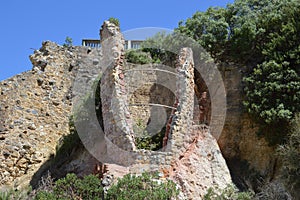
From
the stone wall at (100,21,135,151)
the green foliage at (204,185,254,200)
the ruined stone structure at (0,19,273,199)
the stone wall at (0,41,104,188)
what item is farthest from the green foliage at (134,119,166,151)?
the stone wall at (0,41,104,188)

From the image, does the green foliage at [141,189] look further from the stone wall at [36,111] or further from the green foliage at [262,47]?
the stone wall at [36,111]

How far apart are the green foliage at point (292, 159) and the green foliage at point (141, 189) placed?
362 cm

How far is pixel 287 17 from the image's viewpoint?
16625mm

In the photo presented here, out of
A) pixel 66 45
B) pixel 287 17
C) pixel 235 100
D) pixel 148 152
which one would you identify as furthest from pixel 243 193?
pixel 66 45

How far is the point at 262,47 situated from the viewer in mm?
16938

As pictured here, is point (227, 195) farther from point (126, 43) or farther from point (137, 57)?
point (126, 43)

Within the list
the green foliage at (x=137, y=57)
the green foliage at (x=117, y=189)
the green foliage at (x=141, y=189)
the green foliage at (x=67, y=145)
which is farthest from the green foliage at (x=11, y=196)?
the green foliage at (x=137, y=57)

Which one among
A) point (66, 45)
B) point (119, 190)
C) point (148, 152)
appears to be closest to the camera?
point (119, 190)

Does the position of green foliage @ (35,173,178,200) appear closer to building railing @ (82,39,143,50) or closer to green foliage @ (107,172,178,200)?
green foliage @ (107,172,178,200)

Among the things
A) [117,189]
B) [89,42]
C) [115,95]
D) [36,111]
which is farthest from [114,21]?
[89,42]

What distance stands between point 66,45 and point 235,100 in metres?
7.12

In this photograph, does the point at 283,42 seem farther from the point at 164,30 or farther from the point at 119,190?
the point at 119,190

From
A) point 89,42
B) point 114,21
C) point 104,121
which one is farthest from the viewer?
point 89,42

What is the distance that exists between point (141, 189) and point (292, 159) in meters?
4.52
